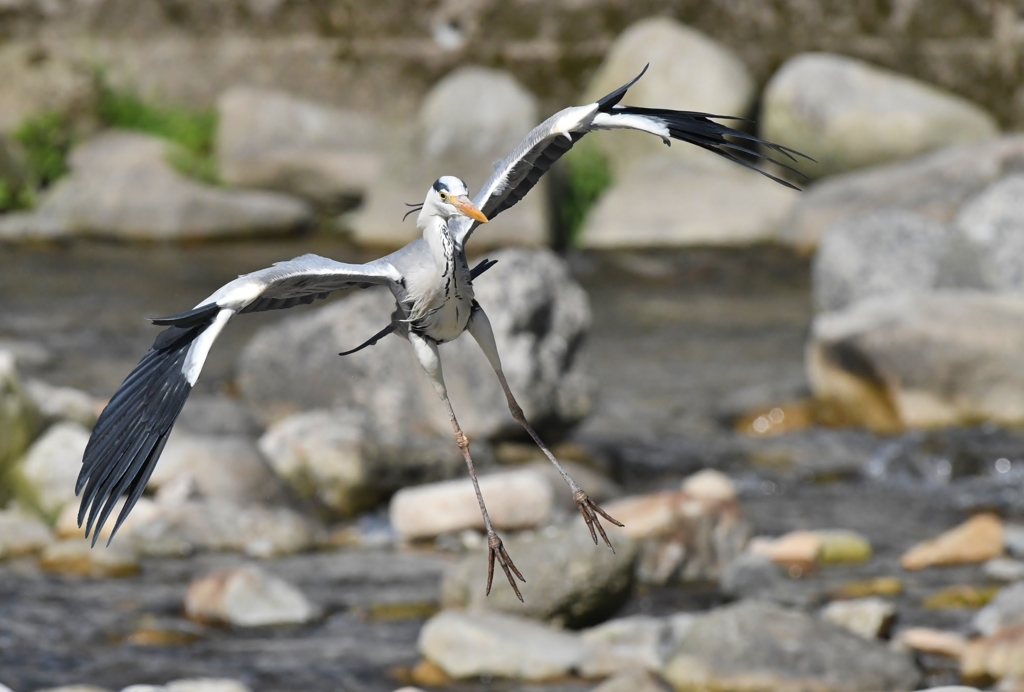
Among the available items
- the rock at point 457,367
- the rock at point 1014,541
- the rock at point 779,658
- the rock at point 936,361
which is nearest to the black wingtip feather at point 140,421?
the rock at point 779,658

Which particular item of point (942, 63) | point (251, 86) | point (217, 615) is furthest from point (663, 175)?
point (217, 615)

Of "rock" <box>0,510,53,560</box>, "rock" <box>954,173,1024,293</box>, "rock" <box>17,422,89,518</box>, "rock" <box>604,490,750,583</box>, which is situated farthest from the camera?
"rock" <box>954,173,1024,293</box>

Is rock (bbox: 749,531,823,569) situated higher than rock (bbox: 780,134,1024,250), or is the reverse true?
rock (bbox: 780,134,1024,250)

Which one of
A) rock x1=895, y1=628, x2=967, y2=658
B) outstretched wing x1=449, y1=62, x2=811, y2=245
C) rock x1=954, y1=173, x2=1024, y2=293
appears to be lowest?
rock x1=895, y1=628, x2=967, y2=658

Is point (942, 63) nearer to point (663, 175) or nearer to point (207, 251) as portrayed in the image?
point (663, 175)

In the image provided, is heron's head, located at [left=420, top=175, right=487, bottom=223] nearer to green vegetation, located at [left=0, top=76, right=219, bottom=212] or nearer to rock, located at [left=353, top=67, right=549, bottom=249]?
rock, located at [left=353, top=67, right=549, bottom=249]

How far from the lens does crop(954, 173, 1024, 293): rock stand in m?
12.8

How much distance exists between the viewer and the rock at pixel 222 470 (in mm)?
10039

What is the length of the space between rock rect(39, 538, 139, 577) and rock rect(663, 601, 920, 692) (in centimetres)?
345

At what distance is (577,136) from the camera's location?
3.62 metres

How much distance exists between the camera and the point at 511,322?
10562mm

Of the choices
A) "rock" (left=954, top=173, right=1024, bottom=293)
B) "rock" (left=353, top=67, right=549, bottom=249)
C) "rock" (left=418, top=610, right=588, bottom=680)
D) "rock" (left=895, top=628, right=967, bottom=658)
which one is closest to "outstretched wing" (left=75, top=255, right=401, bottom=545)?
"rock" (left=418, top=610, right=588, bottom=680)

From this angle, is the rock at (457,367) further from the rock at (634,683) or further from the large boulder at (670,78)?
the large boulder at (670,78)

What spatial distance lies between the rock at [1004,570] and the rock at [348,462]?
11.6 feet
